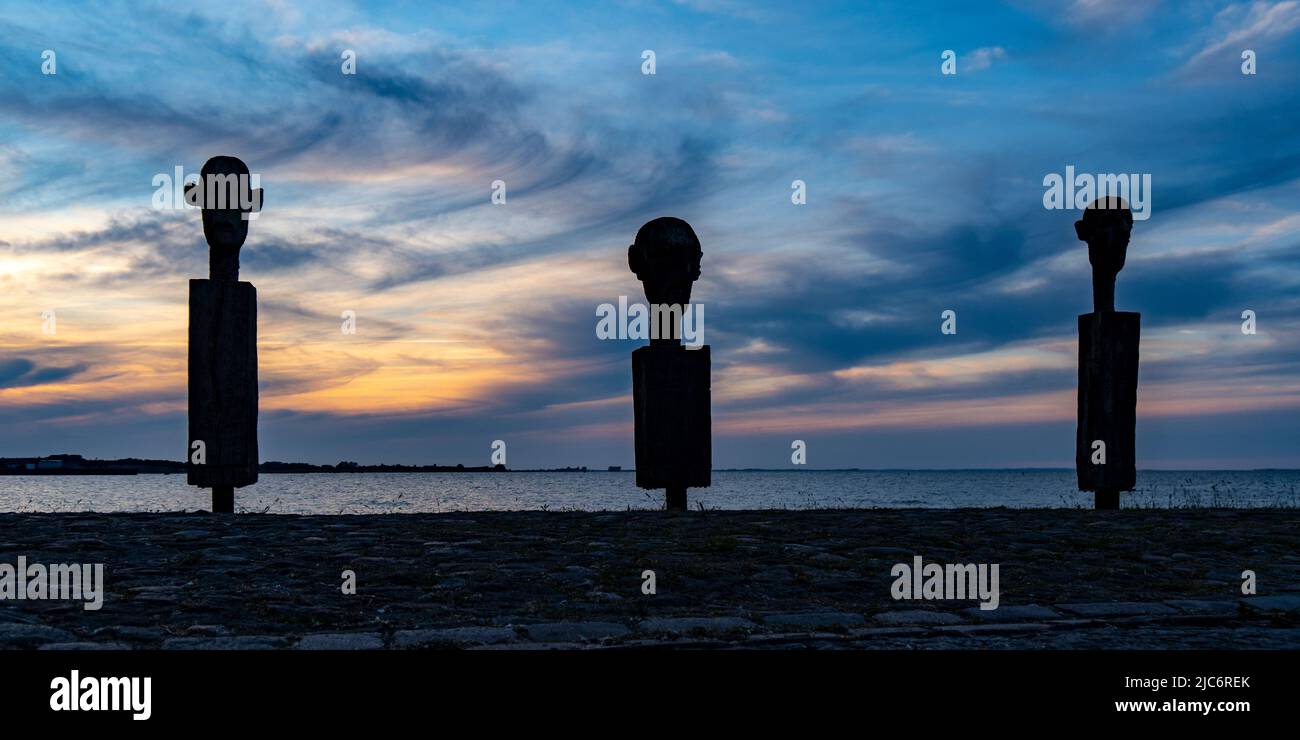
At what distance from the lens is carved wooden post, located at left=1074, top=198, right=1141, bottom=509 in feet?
46.6

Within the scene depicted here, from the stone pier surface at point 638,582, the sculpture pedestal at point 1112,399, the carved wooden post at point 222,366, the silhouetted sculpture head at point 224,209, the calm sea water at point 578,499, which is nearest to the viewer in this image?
the stone pier surface at point 638,582

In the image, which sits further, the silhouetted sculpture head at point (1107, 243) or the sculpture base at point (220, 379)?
the silhouetted sculpture head at point (1107, 243)

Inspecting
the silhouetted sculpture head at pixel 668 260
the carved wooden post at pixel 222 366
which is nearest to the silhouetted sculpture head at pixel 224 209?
the carved wooden post at pixel 222 366

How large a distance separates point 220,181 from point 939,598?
9.76 metres

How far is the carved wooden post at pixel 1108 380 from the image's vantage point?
14.2 metres

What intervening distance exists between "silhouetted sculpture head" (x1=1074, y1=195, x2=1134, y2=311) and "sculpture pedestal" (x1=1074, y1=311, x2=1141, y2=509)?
345 mm

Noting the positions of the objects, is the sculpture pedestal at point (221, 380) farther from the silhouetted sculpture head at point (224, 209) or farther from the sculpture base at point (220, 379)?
the silhouetted sculpture head at point (224, 209)

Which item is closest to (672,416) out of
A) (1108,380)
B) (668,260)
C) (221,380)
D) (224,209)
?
Result: (668,260)

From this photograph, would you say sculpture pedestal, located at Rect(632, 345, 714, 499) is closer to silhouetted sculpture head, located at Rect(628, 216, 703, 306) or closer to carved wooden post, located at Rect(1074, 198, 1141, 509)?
silhouetted sculpture head, located at Rect(628, 216, 703, 306)

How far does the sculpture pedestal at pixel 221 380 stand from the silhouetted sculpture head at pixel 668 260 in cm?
476

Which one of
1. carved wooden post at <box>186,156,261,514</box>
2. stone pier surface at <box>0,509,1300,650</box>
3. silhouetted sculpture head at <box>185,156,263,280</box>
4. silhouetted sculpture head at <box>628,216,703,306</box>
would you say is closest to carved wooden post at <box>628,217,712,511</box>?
silhouetted sculpture head at <box>628,216,703,306</box>

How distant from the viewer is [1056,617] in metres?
6.11
